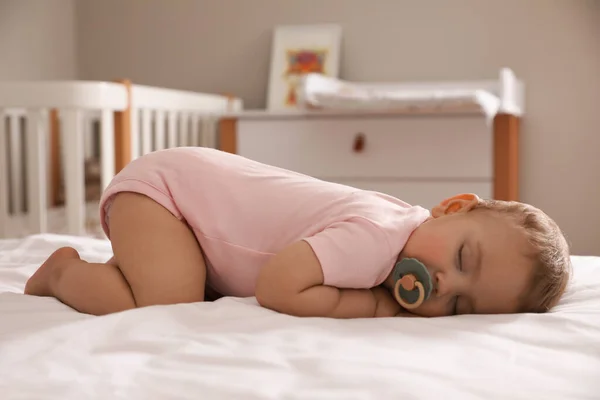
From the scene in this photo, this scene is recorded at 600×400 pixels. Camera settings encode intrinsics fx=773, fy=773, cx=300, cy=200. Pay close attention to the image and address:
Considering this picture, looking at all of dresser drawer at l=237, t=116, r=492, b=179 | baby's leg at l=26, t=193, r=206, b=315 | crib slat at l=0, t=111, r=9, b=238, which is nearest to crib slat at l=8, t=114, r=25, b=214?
crib slat at l=0, t=111, r=9, b=238

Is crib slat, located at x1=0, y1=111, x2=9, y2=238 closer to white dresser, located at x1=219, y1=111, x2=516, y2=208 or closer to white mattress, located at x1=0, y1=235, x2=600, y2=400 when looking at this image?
white dresser, located at x1=219, y1=111, x2=516, y2=208

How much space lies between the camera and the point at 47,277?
111 cm

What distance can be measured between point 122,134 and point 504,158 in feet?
3.82

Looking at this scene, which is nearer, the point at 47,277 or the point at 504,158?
the point at 47,277

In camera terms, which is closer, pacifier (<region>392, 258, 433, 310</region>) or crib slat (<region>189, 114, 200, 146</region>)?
pacifier (<region>392, 258, 433, 310</region>)

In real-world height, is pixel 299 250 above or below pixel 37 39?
below

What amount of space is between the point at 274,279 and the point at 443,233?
0.23 metres

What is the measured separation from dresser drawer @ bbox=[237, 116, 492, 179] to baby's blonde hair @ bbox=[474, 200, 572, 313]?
1.40 meters

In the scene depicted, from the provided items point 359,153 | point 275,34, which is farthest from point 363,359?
point 275,34

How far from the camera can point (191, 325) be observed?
88cm

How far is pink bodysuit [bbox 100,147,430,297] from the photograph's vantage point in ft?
3.33

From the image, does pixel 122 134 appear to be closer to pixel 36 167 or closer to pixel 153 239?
pixel 36 167

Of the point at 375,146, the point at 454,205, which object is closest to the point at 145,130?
the point at 375,146

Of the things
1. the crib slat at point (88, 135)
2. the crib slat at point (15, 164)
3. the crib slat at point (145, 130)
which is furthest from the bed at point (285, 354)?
the crib slat at point (88, 135)
